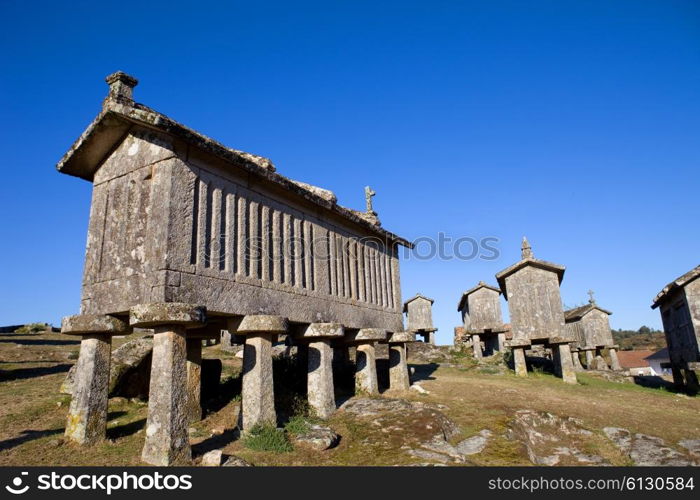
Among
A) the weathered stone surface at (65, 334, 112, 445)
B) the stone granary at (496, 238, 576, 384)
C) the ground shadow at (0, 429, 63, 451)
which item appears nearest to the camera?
the weathered stone surface at (65, 334, 112, 445)

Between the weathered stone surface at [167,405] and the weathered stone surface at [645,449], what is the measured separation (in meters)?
6.75

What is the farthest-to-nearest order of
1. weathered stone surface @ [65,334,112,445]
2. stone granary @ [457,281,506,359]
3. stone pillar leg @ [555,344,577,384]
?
1. stone granary @ [457,281,506,359]
2. stone pillar leg @ [555,344,577,384]
3. weathered stone surface @ [65,334,112,445]

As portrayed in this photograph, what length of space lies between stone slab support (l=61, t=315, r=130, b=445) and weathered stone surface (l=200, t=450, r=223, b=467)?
2118 millimetres

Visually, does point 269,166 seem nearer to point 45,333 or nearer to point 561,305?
point 561,305

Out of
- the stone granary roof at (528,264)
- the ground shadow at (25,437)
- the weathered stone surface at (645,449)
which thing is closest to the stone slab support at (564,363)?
the stone granary roof at (528,264)

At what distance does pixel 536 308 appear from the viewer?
1677 centimetres

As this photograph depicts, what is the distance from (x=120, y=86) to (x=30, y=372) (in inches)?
432

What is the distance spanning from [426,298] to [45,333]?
76.7 feet

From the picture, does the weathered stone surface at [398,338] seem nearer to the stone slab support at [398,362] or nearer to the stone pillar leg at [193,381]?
the stone slab support at [398,362]

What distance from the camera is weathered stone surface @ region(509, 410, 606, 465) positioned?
7188 mm

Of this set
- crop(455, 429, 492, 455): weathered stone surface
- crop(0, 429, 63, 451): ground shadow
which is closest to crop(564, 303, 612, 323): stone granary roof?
crop(455, 429, 492, 455): weathered stone surface

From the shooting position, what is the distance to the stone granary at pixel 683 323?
14.2m

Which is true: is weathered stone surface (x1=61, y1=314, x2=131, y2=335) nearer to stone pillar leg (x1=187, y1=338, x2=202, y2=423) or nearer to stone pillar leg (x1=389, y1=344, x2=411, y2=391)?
stone pillar leg (x1=187, y1=338, x2=202, y2=423)

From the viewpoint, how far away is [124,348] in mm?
10516
